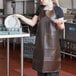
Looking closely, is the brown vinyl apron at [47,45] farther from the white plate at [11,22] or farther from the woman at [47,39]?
the white plate at [11,22]

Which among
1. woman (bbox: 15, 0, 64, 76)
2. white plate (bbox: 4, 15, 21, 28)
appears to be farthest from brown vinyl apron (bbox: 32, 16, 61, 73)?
white plate (bbox: 4, 15, 21, 28)

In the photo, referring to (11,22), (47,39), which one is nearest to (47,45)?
(47,39)

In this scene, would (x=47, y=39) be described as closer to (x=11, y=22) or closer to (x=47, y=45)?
(x=47, y=45)

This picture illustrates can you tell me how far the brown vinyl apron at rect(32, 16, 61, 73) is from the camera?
7.98 ft

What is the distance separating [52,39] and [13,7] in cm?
425

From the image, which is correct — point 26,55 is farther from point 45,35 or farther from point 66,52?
point 45,35

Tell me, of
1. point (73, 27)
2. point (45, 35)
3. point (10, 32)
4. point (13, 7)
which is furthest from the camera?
point (13, 7)

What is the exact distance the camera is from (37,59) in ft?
8.21

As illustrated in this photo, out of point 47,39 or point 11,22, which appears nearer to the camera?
point 47,39

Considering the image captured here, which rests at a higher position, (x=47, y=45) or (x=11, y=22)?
(x=11, y=22)

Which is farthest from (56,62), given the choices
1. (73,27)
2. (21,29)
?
(73,27)

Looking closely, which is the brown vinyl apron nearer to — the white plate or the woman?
the woman

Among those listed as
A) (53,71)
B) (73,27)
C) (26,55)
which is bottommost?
(26,55)

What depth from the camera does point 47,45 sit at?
7.98 feet
